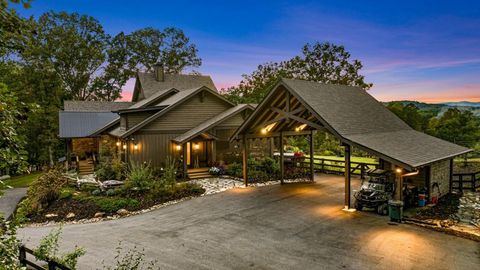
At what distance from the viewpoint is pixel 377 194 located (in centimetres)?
1203

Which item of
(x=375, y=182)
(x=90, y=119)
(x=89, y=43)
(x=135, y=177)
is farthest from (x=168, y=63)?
(x=375, y=182)

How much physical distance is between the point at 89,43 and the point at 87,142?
19.1m

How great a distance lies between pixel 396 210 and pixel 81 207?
43.5ft

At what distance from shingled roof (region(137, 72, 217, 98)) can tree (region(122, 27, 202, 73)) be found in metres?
13.5

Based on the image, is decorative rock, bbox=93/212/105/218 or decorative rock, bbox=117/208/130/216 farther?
decorative rock, bbox=117/208/130/216

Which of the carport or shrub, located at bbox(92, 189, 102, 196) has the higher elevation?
the carport

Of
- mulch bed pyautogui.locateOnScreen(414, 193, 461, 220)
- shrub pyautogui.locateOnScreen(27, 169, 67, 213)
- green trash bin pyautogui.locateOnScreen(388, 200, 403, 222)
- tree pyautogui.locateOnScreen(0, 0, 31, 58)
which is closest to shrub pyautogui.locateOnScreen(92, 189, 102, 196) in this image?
shrub pyautogui.locateOnScreen(27, 169, 67, 213)

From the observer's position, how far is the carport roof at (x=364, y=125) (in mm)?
11320

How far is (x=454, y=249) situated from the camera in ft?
27.5

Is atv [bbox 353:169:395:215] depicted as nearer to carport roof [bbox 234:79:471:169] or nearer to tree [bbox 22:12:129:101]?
carport roof [bbox 234:79:471:169]

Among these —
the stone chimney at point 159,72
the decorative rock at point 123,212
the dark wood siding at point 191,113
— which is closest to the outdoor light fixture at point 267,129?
the dark wood siding at point 191,113

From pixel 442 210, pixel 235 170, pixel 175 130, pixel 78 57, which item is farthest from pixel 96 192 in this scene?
pixel 78 57

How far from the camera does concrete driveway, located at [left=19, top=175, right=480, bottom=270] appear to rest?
25.8 feet

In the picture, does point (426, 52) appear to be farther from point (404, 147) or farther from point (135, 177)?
point (135, 177)
